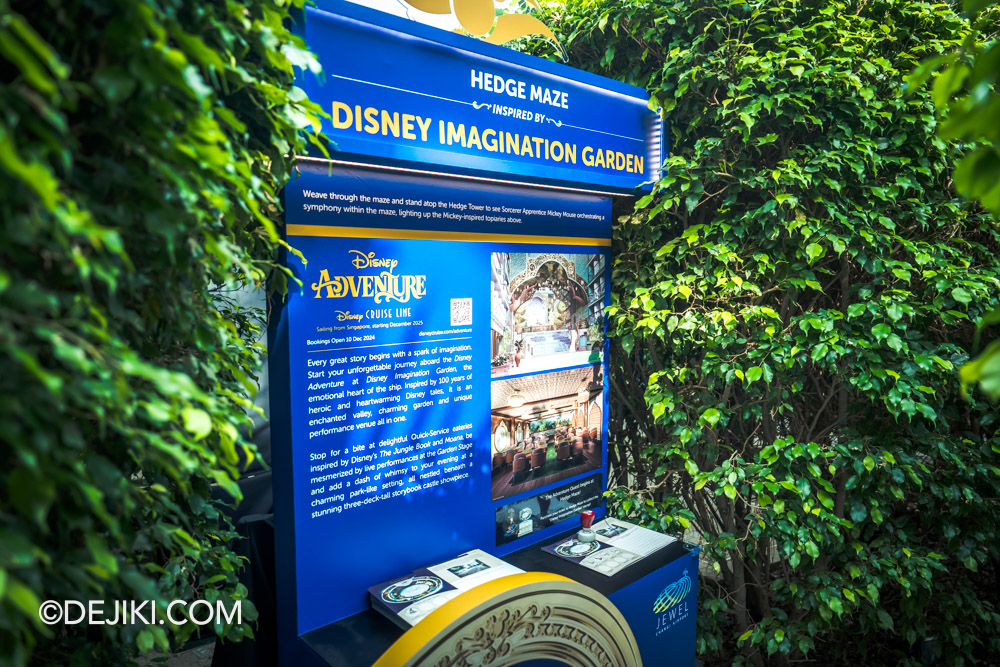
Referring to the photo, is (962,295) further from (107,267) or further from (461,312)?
(107,267)

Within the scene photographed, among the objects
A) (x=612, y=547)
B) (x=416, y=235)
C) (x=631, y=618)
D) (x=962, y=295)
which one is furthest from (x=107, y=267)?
(x=962, y=295)

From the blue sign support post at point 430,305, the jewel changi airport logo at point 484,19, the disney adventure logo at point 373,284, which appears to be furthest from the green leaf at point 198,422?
the jewel changi airport logo at point 484,19

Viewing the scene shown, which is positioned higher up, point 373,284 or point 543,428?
point 373,284

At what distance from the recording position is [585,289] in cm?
303

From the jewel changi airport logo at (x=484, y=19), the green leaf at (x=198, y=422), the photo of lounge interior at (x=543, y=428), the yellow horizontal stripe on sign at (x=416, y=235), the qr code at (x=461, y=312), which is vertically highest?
the jewel changi airport logo at (x=484, y=19)

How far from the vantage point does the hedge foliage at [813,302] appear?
8.62 ft


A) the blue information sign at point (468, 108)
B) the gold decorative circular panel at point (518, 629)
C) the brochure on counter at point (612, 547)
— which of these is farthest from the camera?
the brochure on counter at point (612, 547)

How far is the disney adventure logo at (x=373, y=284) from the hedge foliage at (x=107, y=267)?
60cm

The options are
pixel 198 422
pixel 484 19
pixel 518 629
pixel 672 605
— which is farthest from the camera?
pixel 672 605

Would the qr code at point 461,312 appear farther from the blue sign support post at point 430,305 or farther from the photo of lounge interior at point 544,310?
the photo of lounge interior at point 544,310


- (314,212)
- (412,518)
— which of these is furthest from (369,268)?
(412,518)

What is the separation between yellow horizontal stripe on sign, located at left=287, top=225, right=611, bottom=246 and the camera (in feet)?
6.67

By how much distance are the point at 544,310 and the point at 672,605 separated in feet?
4.78

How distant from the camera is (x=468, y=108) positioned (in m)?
2.24
